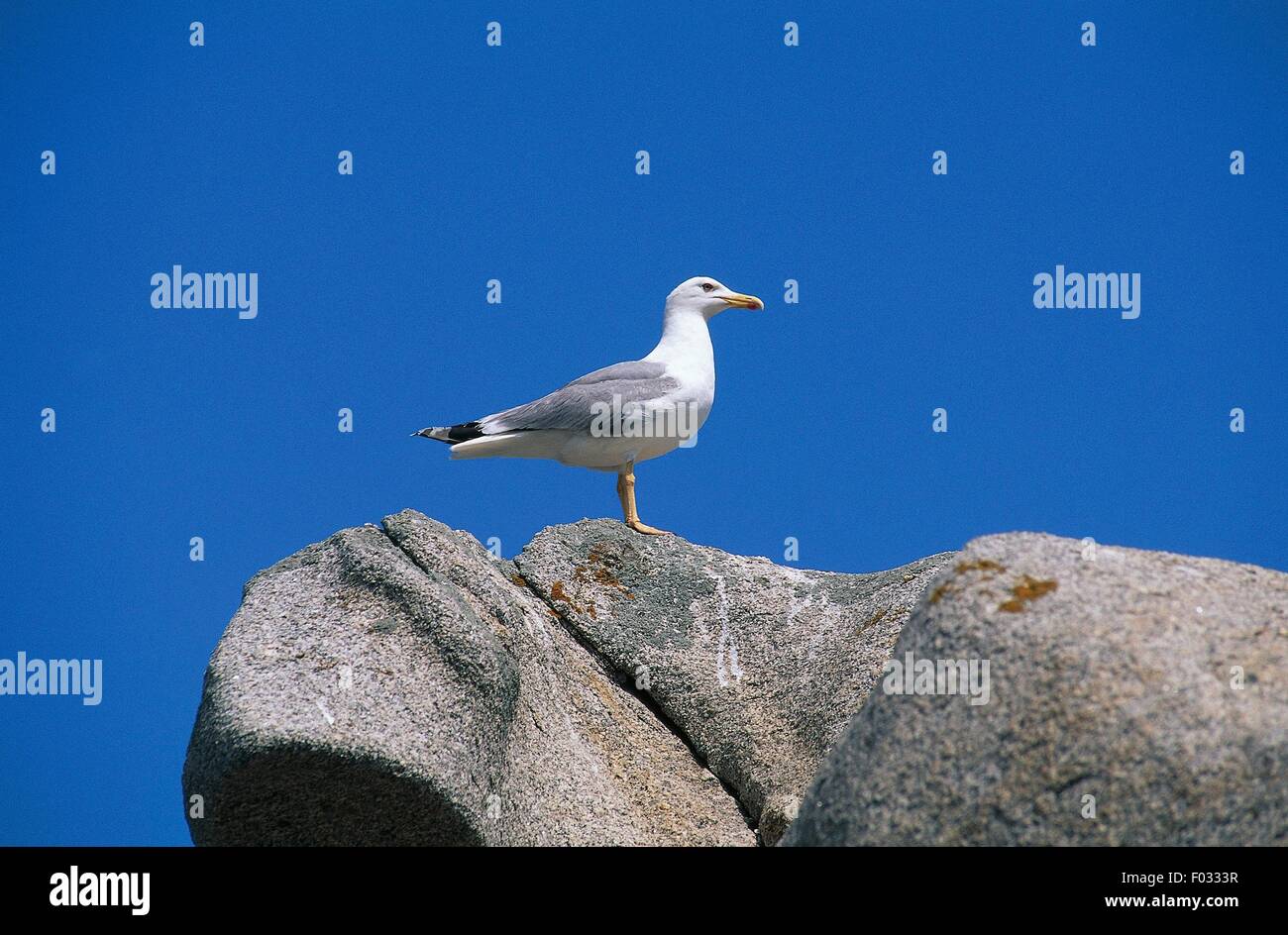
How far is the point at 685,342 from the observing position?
1388 centimetres

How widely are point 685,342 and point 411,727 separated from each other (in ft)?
24.0

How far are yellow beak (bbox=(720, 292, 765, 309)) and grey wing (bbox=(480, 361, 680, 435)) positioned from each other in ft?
5.06

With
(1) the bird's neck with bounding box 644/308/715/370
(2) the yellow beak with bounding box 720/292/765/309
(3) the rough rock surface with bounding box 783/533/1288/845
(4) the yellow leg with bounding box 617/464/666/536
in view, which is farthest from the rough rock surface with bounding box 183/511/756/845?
(2) the yellow beak with bounding box 720/292/765/309

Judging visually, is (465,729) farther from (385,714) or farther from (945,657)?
(945,657)

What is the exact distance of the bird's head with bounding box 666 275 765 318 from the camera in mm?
14234

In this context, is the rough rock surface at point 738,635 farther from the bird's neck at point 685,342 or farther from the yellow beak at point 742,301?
the yellow beak at point 742,301

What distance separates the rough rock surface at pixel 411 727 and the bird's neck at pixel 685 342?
4.87m

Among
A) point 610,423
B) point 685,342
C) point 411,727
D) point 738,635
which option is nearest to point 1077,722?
point 411,727

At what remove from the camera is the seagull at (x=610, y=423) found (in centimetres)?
1268

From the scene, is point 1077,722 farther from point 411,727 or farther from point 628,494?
point 628,494

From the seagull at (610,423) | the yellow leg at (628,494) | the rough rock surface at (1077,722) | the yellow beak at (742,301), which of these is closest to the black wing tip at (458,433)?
the seagull at (610,423)

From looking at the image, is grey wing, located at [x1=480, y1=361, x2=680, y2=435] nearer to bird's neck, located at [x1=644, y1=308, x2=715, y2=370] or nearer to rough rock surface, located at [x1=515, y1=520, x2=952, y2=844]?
bird's neck, located at [x1=644, y1=308, x2=715, y2=370]

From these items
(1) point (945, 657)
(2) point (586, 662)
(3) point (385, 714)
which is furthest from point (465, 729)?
(1) point (945, 657)
